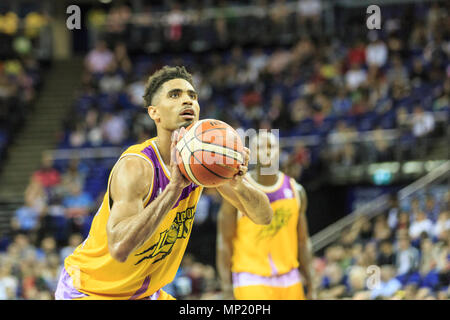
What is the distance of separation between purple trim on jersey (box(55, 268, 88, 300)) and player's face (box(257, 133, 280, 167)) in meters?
2.31

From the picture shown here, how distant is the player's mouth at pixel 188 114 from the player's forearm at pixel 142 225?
62 centimetres

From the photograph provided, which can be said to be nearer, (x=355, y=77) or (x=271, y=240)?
(x=271, y=240)

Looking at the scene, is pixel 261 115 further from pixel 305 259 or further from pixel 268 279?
pixel 268 279

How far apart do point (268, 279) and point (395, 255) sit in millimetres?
3909

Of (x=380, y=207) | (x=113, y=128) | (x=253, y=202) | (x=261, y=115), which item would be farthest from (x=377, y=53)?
(x=253, y=202)

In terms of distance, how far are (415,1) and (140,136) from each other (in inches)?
323

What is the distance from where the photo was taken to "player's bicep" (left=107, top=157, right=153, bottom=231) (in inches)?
152

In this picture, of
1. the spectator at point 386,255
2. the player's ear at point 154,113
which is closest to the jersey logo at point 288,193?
the player's ear at point 154,113

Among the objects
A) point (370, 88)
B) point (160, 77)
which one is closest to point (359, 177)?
point (370, 88)

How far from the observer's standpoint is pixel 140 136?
1581 cm

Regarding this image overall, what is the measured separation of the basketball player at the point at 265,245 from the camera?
6.27 meters

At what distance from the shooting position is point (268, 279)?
6.28m

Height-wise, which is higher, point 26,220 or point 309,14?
point 309,14
